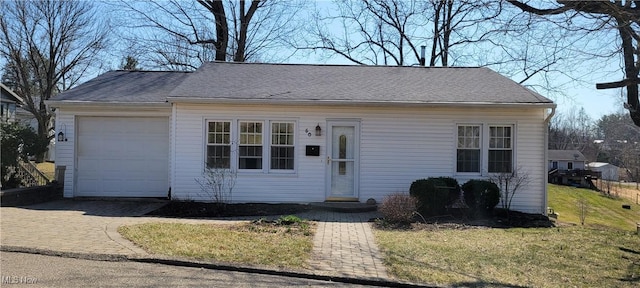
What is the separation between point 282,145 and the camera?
1205cm

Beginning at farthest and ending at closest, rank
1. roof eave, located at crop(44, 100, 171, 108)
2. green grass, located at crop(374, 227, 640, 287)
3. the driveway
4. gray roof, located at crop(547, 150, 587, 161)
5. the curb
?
gray roof, located at crop(547, 150, 587, 161) < roof eave, located at crop(44, 100, 171, 108) < the driveway < green grass, located at crop(374, 227, 640, 287) < the curb

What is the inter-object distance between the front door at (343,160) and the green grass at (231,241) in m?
3.10

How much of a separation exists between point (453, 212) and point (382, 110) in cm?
309

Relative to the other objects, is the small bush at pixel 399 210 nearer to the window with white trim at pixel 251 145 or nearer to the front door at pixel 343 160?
the front door at pixel 343 160

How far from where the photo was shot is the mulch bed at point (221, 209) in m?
10.6

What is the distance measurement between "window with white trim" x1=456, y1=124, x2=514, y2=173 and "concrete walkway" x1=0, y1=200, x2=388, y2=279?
2.98 m

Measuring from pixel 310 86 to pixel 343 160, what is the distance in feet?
7.68

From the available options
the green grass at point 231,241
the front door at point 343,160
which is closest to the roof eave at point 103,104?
the front door at point 343,160

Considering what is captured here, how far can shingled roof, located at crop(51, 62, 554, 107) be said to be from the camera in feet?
38.6

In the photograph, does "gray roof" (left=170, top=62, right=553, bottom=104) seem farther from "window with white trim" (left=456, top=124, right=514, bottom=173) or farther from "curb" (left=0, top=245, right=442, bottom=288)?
→ "curb" (left=0, top=245, right=442, bottom=288)

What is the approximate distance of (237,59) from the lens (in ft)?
88.3

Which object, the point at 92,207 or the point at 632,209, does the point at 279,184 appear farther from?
the point at 632,209

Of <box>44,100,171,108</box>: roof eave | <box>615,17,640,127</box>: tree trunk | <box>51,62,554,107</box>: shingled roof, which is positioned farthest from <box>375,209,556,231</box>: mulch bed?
<box>44,100,171,108</box>: roof eave

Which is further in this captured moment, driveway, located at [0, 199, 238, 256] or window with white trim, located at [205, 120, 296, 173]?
window with white trim, located at [205, 120, 296, 173]
